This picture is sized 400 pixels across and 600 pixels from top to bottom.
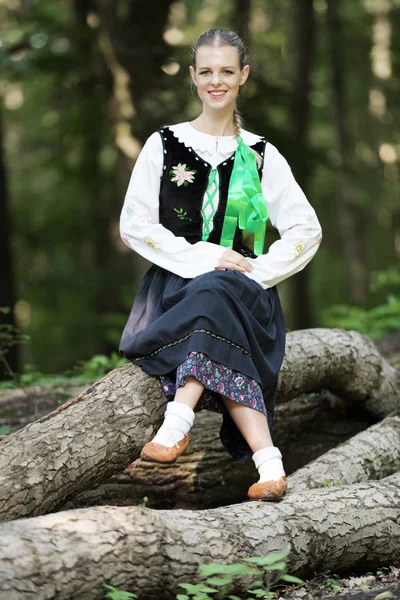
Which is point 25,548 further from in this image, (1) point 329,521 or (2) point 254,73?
(2) point 254,73

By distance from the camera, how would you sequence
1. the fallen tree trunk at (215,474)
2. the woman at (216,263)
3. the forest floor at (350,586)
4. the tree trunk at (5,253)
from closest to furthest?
the forest floor at (350,586) → the woman at (216,263) → the fallen tree trunk at (215,474) → the tree trunk at (5,253)

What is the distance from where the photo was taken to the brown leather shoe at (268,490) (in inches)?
136

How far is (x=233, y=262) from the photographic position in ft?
12.4

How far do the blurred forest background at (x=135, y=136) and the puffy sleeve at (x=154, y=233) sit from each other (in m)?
0.89

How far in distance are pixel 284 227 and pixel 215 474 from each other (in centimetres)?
154

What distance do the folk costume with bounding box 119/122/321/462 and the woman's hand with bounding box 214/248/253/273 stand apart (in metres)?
0.02

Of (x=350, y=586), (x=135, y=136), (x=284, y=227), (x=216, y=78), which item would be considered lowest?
(x=350, y=586)

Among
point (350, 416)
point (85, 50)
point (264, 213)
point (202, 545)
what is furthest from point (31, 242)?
point (202, 545)

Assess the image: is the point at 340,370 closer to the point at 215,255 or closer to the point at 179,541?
the point at 215,255

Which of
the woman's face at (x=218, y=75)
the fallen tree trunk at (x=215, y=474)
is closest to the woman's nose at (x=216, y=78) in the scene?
the woman's face at (x=218, y=75)

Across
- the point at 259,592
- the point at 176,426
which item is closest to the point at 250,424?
the point at 176,426

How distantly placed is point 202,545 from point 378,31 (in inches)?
533

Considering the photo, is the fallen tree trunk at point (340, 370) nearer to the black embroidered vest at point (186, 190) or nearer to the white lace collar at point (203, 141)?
the black embroidered vest at point (186, 190)

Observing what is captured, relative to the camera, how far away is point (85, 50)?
9242mm
